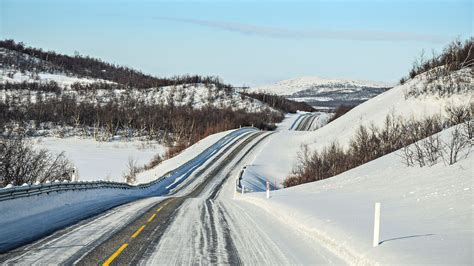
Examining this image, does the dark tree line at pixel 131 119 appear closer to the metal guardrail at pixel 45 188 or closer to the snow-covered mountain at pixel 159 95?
the snow-covered mountain at pixel 159 95

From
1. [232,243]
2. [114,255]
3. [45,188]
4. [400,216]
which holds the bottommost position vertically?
[232,243]

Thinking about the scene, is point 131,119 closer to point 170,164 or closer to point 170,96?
point 170,96

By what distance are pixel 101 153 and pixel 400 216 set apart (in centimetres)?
8198

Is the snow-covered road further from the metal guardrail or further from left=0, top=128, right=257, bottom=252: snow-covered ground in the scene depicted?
the metal guardrail

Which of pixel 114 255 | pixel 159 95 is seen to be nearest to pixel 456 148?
pixel 114 255

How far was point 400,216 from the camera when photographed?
12992 mm

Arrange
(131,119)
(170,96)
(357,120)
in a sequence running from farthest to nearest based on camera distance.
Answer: (170,96) < (131,119) < (357,120)

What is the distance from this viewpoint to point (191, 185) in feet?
148

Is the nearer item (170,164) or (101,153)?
(170,164)

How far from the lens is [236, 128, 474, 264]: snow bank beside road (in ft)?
29.4

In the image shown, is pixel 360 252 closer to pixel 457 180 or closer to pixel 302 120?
pixel 457 180

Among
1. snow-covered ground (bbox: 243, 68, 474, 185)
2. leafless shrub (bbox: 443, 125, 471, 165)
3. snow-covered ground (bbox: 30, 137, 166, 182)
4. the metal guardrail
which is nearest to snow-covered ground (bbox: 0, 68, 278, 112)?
snow-covered ground (bbox: 30, 137, 166, 182)

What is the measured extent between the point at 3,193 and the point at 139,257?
586cm

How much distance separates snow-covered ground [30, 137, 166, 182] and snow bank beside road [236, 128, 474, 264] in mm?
47458
